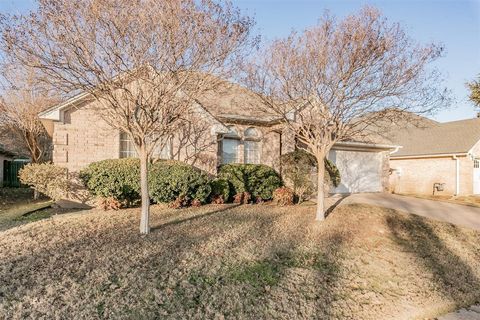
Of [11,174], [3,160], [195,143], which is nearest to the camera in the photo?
[195,143]

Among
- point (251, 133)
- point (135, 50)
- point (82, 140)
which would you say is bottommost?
point (82, 140)

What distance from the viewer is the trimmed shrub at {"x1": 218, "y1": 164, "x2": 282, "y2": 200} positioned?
1320cm

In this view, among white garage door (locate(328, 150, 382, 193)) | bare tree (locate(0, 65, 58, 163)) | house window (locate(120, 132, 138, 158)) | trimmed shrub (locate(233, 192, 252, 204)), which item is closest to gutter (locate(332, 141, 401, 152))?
Result: white garage door (locate(328, 150, 382, 193))

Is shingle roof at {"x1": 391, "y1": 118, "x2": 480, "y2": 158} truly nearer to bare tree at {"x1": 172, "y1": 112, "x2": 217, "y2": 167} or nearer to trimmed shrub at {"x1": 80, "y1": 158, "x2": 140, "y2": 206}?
bare tree at {"x1": 172, "y1": 112, "x2": 217, "y2": 167}

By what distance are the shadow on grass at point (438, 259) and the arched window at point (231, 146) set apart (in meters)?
6.91

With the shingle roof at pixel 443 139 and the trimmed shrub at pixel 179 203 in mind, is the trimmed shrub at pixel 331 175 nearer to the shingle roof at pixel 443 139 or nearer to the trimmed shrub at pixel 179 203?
the trimmed shrub at pixel 179 203

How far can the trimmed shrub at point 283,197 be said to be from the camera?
1296 cm

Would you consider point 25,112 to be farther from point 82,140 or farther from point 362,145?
point 362,145

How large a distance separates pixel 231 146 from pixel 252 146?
109cm

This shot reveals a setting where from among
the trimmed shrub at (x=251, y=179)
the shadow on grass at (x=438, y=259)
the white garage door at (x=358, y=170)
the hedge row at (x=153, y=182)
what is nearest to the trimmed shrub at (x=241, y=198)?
the trimmed shrub at (x=251, y=179)

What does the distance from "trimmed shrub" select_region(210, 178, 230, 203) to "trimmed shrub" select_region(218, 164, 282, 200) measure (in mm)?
434

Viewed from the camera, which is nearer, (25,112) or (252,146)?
(252,146)

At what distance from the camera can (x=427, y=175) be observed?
883 inches

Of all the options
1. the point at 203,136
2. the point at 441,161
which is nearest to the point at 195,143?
the point at 203,136
